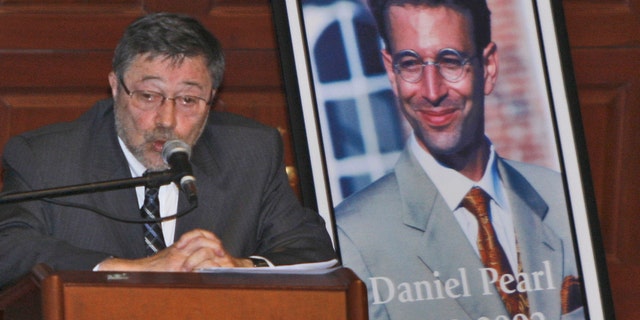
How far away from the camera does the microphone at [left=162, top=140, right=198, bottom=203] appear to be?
2.17 metres

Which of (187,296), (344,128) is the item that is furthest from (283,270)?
(344,128)

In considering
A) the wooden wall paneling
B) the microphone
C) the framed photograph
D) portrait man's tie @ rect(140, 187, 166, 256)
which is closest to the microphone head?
the microphone

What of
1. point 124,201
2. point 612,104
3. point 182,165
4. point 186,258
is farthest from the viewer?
point 612,104

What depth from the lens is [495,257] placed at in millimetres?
3424

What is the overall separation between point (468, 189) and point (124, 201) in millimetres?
1160

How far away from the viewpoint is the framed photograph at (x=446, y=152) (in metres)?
3.40

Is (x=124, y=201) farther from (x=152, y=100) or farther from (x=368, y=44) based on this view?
(x=368, y=44)

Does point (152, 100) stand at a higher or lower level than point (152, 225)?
higher

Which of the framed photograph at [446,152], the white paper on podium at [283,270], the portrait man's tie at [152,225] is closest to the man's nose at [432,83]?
the framed photograph at [446,152]

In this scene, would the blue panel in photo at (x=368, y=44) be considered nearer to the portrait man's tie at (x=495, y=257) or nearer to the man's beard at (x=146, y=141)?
the portrait man's tie at (x=495, y=257)

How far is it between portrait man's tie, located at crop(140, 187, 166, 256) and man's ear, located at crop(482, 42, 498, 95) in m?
1.14

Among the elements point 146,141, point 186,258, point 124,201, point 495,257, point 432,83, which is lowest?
point 495,257

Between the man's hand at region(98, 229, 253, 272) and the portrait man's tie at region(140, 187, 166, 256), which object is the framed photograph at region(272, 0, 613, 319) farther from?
the man's hand at region(98, 229, 253, 272)

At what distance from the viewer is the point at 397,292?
11.1 ft
